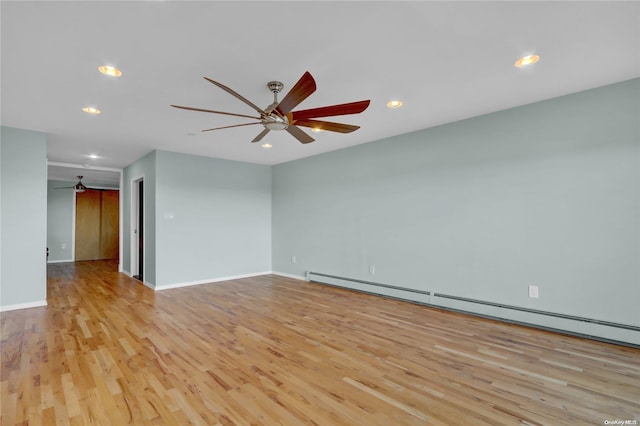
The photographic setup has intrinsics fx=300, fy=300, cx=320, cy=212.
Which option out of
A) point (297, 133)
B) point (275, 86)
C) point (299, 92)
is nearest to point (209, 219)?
point (297, 133)

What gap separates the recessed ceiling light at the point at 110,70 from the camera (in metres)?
2.42

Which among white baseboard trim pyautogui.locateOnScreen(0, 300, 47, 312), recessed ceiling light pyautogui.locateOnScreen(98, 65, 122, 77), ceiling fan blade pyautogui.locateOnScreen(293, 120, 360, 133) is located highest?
recessed ceiling light pyautogui.locateOnScreen(98, 65, 122, 77)

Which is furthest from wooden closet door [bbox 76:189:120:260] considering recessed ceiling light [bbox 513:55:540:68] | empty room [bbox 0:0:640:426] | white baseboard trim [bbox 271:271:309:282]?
recessed ceiling light [bbox 513:55:540:68]

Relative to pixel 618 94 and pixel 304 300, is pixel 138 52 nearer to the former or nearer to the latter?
pixel 304 300

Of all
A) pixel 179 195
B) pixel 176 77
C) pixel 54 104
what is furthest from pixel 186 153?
pixel 176 77

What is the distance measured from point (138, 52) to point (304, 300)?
11.7 ft

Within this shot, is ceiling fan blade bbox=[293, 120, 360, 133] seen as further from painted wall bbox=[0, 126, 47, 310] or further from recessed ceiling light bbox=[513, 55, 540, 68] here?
painted wall bbox=[0, 126, 47, 310]

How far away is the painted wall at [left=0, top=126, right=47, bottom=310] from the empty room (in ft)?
0.08

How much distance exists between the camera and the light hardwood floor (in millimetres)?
1843

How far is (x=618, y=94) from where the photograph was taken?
2.86m

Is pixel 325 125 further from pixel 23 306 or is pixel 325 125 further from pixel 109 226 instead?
pixel 109 226

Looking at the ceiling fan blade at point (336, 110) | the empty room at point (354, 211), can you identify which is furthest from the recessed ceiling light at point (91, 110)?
the ceiling fan blade at point (336, 110)

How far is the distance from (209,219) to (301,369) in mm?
4142

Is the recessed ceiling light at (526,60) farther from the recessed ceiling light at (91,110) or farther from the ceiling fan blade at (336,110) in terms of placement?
the recessed ceiling light at (91,110)
